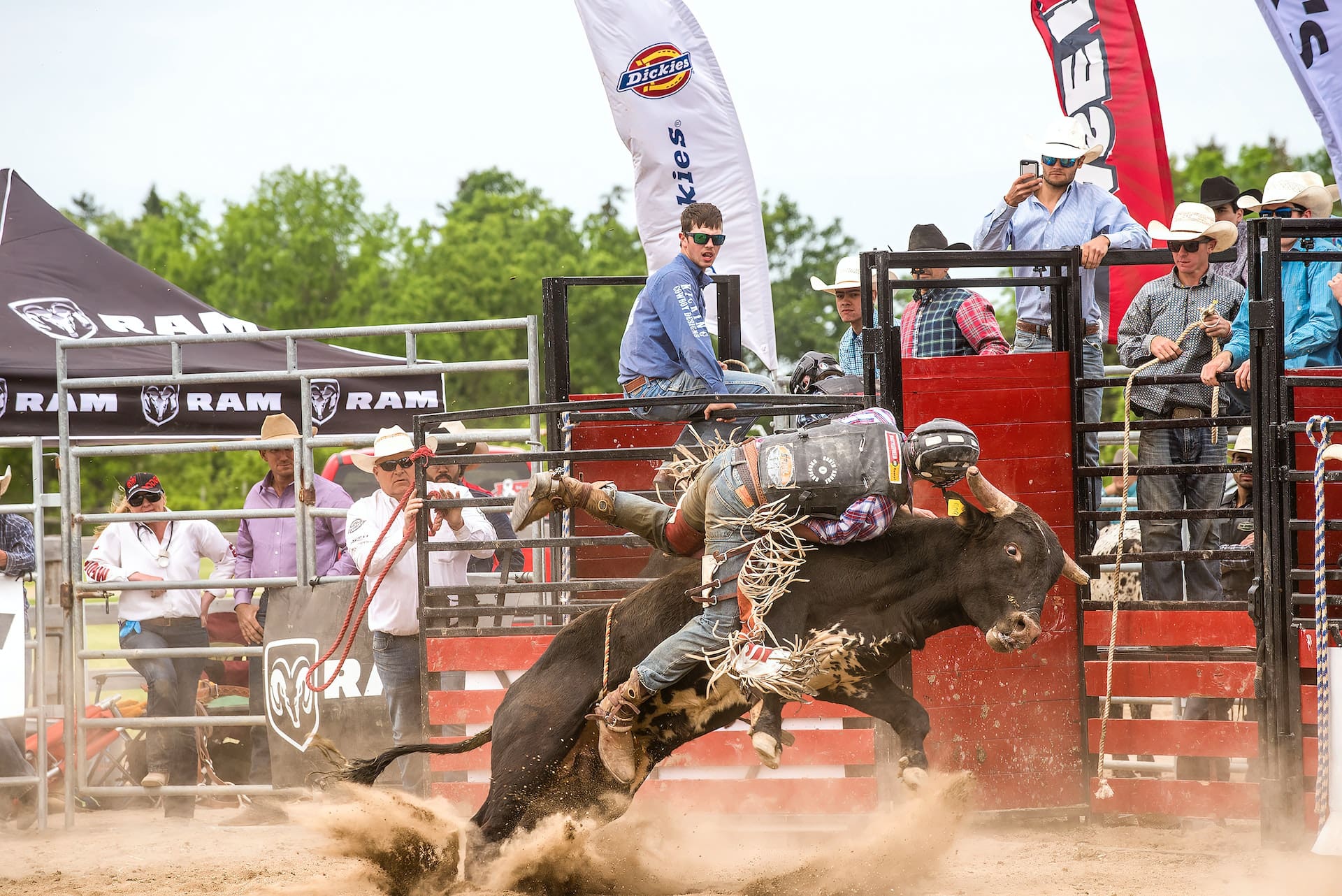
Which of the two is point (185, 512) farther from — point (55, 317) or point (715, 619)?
point (715, 619)

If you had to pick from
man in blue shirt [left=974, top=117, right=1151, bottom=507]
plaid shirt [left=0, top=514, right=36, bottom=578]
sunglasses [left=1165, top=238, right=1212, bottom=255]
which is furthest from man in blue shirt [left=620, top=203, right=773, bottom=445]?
plaid shirt [left=0, top=514, right=36, bottom=578]

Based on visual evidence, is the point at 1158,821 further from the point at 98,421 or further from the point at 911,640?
the point at 98,421

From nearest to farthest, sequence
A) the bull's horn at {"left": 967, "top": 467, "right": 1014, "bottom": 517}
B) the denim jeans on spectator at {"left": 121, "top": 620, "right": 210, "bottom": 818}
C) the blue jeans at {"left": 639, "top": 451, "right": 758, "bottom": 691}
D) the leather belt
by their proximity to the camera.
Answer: the bull's horn at {"left": 967, "top": 467, "right": 1014, "bottom": 517} → the blue jeans at {"left": 639, "top": 451, "right": 758, "bottom": 691} → the leather belt → the denim jeans on spectator at {"left": 121, "top": 620, "right": 210, "bottom": 818}

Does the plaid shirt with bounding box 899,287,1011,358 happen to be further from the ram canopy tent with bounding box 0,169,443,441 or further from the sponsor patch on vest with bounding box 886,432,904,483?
the ram canopy tent with bounding box 0,169,443,441

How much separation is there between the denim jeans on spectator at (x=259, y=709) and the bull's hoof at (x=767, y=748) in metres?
4.26

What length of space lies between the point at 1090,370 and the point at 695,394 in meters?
2.18

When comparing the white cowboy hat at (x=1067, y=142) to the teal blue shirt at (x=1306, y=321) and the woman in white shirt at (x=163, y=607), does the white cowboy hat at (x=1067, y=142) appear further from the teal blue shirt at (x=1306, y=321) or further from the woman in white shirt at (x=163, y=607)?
the woman in white shirt at (x=163, y=607)

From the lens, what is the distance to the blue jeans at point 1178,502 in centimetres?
699

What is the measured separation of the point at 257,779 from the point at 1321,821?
6255 millimetres

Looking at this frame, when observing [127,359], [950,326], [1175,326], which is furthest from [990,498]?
[127,359]

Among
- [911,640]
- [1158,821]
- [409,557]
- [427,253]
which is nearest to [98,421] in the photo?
[409,557]

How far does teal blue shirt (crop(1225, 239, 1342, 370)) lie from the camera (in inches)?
250

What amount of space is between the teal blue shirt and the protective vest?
2.09 metres

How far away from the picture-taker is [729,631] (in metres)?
5.55
